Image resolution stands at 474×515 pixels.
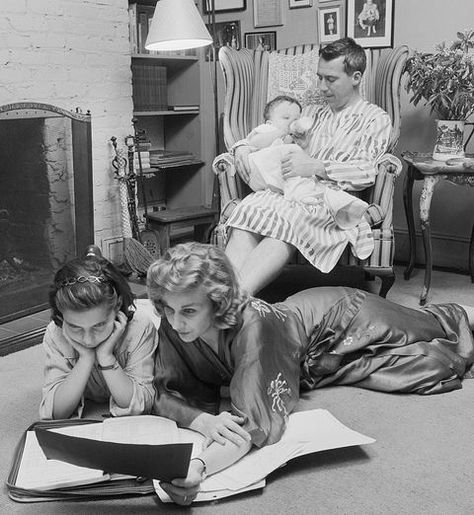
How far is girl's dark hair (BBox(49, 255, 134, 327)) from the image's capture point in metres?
1.73

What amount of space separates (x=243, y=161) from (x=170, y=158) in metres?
1.35

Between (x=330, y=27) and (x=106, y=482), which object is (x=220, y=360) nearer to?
(x=106, y=482)

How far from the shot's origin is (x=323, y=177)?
117 inches

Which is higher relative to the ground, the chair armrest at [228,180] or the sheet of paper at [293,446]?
the chair armrest at [228,180]

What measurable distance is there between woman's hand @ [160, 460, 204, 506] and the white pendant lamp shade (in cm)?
246

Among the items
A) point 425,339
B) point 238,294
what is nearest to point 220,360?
point 238,294

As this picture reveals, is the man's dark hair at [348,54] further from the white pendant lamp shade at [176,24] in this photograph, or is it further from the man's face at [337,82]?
the white pendant lamp shade at [176,24]

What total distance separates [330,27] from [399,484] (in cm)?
297

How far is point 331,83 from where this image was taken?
123 inches

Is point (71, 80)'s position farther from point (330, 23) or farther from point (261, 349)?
point (261, 349)

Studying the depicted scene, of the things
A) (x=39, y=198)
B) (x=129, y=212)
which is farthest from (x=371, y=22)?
(x=39, y=198)

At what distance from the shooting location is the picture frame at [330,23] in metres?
3.92

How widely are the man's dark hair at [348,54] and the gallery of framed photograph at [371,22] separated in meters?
0.80

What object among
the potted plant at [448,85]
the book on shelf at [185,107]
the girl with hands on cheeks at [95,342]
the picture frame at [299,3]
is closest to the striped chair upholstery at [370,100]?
the potted plant at [448,85]
